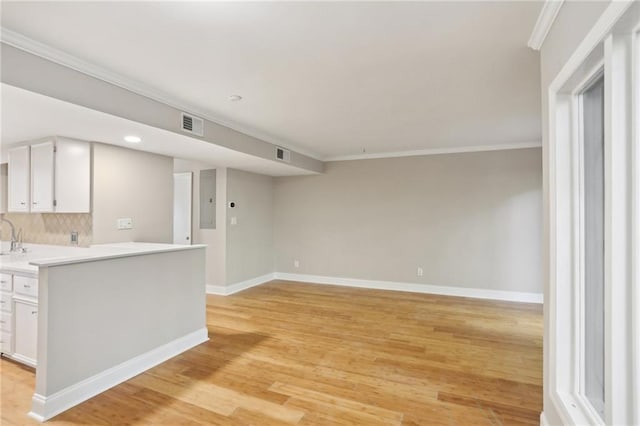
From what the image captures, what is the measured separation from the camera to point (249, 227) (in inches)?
233

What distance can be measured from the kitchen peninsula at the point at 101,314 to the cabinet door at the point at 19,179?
68cm

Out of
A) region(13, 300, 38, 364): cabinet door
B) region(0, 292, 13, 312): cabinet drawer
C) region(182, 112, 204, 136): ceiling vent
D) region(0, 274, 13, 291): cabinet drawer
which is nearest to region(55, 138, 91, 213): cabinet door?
region(0, 274, 13, 291): cabinet drawer

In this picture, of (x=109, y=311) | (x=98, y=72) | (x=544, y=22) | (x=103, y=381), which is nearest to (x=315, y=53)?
(x=544, y=22)

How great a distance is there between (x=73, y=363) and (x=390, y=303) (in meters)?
3.91

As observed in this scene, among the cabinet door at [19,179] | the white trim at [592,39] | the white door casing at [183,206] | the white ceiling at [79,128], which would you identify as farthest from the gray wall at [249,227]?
the white trim at [592,39]

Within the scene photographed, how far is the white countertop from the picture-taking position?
89.6 inches

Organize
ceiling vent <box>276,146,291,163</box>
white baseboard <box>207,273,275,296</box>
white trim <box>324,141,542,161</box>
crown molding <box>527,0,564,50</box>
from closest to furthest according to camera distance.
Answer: crown molding <box>527,0,564,50</box> < ceiling vent <box>276,146,291,163</box> < white trim <box>324,141,542,161</box> < white baseboard <box>207,273,275,296</box>

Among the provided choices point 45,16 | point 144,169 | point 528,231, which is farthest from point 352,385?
point 528,231

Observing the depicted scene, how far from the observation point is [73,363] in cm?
227

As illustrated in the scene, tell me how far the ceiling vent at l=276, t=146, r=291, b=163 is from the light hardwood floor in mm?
2332

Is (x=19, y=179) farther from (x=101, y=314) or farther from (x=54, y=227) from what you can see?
(x=101, y=314)

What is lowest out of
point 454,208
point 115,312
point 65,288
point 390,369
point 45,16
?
point 390,369

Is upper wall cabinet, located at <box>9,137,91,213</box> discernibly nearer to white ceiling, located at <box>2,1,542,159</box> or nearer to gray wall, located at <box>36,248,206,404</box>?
gray wall, located at <box>36,248,206,404</box>

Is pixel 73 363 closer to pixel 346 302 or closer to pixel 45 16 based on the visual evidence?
pixel 45 16
